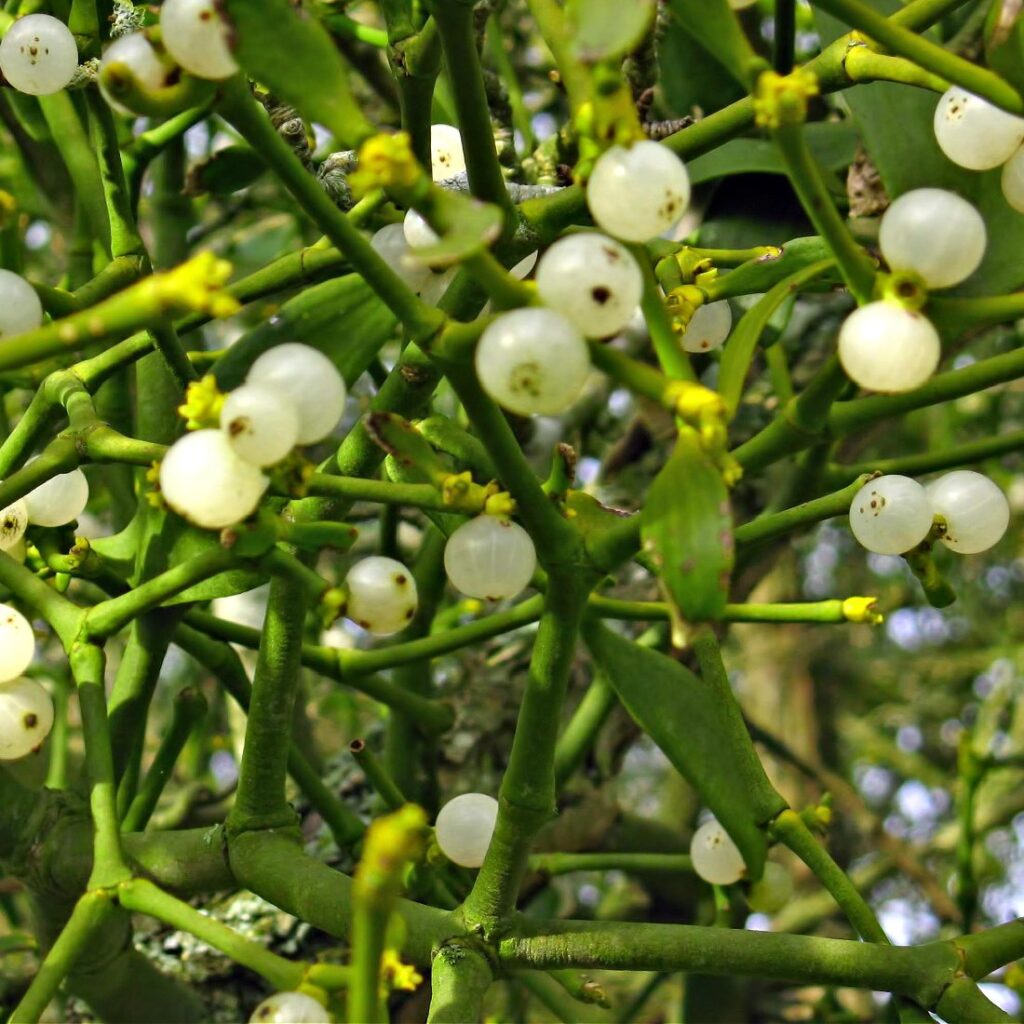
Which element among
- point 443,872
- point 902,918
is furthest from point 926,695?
point 443,872

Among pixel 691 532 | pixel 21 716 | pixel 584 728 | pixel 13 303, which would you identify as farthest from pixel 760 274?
pixel 584 728

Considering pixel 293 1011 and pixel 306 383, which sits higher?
pixel 306 383

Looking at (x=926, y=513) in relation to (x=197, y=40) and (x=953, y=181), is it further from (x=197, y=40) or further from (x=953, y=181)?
(x=197, y=40)

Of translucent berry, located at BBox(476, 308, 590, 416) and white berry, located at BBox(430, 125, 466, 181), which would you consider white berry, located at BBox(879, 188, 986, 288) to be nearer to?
translucent berry, located at BBox(476, 308, 590, 416)

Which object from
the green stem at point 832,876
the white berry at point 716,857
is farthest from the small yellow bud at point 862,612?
the white berry at point 716,857

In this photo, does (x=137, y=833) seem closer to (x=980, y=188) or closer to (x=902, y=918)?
(x=980, y=188)

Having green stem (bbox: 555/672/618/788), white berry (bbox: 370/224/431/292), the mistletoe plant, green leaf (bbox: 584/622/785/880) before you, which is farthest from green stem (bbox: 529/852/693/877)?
white berry (bbox: 370/224/431/292)
